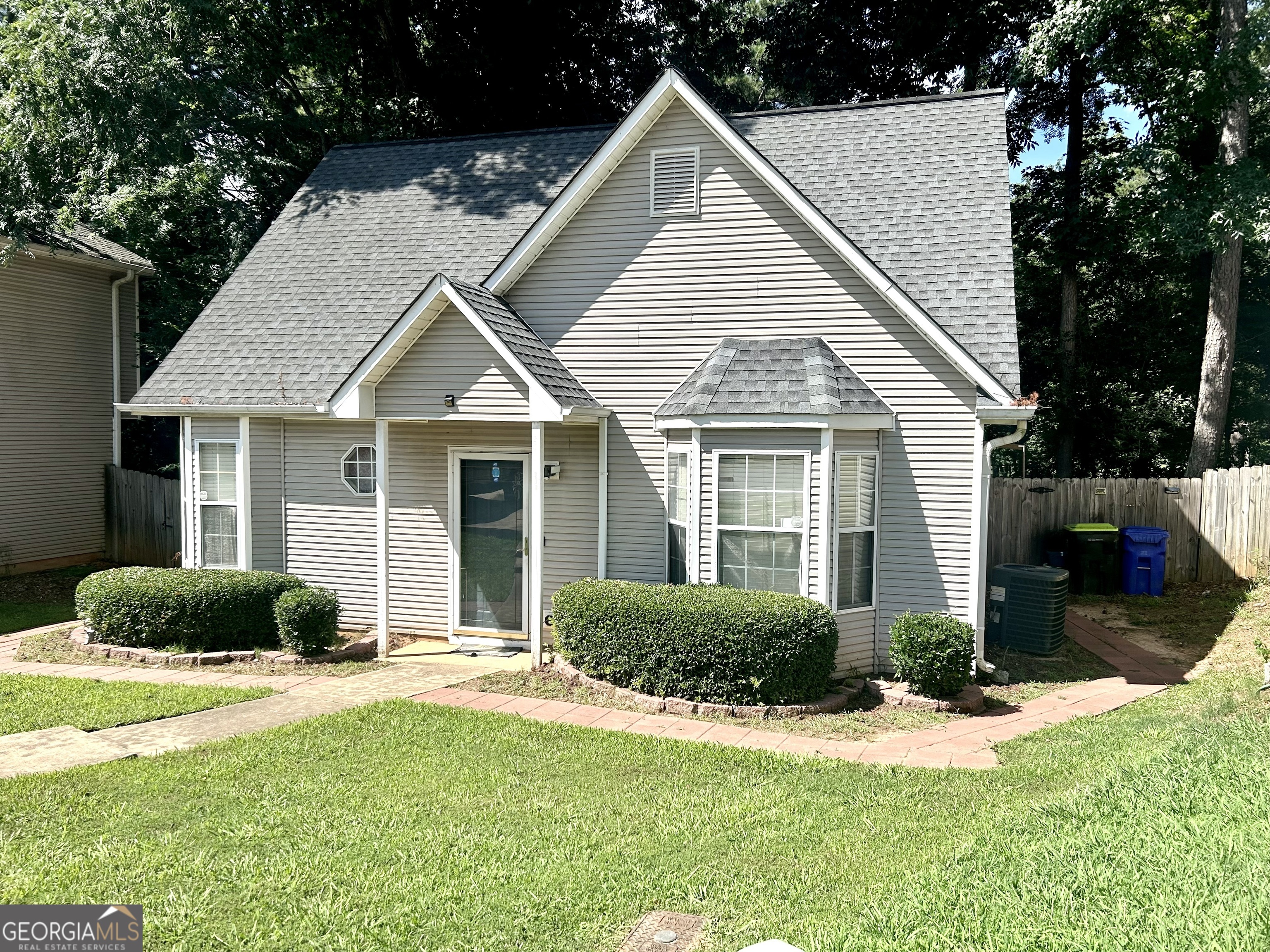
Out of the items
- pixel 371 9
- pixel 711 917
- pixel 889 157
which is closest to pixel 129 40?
pixel 371 9

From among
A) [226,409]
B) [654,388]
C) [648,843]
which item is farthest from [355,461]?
[648,843]

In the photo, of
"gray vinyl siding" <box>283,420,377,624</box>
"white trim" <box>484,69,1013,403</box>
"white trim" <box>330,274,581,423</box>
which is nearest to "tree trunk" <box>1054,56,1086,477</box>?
"white trim" <box>484,69,1013,403</box>

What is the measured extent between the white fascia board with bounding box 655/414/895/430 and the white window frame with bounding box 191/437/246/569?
6.29 metres

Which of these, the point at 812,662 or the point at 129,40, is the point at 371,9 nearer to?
the point at 129,40

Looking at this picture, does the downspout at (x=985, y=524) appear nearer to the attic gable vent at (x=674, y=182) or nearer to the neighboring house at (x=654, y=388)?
the neighboring house at (x=654, y=388)

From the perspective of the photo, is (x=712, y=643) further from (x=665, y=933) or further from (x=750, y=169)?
(x=750, y=169)

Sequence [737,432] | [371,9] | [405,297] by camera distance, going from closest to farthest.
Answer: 1. [737,432]
2. [405,297]
3. [371,9]

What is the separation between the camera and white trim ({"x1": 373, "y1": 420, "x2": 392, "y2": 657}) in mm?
10484

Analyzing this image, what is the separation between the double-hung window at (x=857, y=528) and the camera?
948 centimetres

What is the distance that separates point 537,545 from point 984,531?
16.4ft

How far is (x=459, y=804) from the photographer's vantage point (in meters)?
6.02

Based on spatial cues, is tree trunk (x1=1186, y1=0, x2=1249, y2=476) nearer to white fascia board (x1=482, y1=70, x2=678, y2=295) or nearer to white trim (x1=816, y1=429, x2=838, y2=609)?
white trim (x1=816, y1=429, x2=838, y2=609)

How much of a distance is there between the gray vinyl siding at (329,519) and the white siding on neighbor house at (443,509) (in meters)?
0.36

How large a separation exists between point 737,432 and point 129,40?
15403 mm
